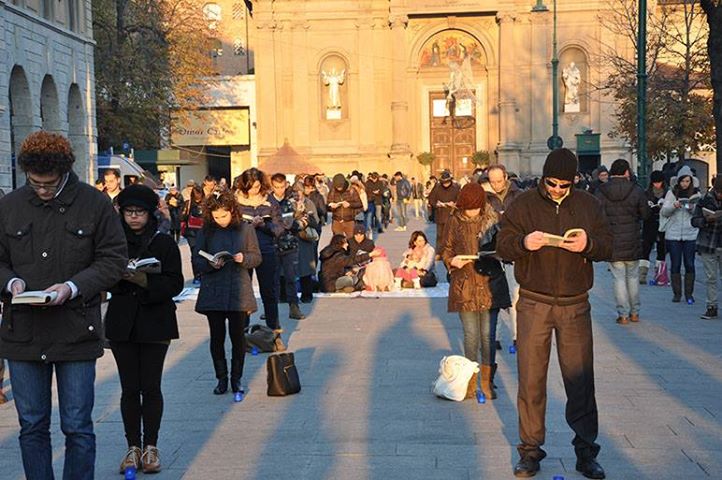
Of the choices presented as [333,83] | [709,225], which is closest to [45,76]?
[333,83]

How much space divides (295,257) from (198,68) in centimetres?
3547

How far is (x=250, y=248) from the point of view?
9148mm

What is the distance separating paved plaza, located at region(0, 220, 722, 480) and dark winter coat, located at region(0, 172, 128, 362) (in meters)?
1.69

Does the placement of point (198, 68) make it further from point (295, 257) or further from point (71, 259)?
point (71, 259)

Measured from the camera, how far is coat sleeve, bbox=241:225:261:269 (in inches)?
356

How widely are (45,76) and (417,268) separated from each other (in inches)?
824

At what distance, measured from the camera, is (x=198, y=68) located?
47781 mm

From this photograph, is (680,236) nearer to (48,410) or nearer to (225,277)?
(225,277)

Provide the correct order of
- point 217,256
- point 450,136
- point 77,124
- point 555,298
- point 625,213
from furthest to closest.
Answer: point 450,136, point 77,124, point 625,213, point 217,256, point 555,298

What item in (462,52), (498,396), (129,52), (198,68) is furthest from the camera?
(462,52)

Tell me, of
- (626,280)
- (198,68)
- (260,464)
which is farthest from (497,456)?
(198,68)

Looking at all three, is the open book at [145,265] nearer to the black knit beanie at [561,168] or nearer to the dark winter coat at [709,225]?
the black knit beanie at [561,168]

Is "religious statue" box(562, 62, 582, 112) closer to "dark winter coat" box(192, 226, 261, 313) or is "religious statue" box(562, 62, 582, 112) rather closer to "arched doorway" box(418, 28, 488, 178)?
"arched doorway" box(418, 28, 488, 178)

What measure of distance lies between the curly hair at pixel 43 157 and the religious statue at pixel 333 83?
47.8 metres
